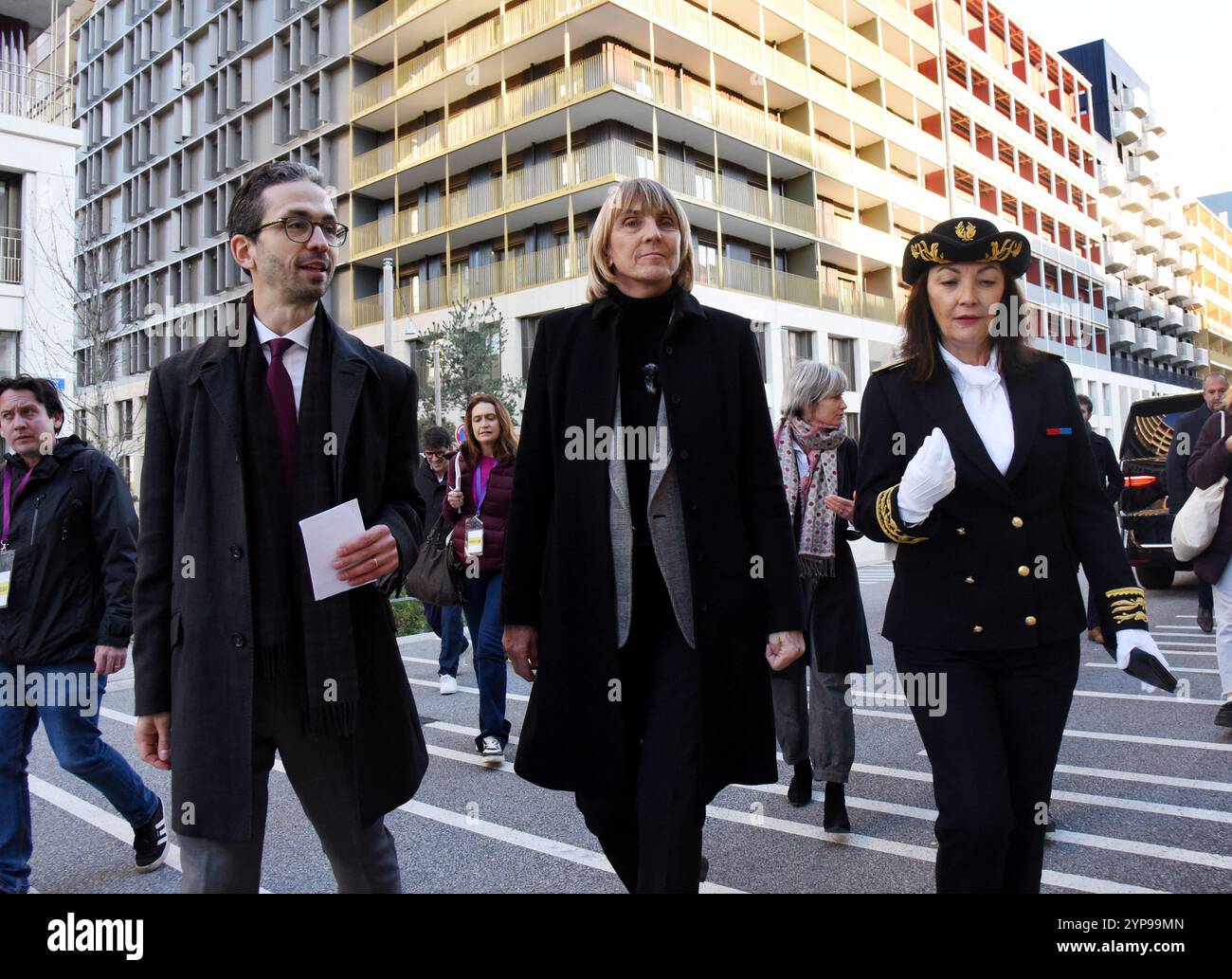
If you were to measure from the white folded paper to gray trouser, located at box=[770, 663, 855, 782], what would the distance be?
242cm

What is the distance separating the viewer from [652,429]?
269 cm

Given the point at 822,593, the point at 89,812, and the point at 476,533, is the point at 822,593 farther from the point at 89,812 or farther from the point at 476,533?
the point at 89,812

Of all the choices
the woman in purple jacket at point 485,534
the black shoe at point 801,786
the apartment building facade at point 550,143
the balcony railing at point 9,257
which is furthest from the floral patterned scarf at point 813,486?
the balcony railing at point 9,257

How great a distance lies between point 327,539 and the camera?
90.7 inches

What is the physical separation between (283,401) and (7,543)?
2.41 meters

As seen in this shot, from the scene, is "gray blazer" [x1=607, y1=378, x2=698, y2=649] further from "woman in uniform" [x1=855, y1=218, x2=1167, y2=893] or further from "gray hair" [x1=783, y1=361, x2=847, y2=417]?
"gray hair" [x1=783, y1=361, x2=847, y2=417]

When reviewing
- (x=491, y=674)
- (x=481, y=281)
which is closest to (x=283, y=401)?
(x=491, y=674)

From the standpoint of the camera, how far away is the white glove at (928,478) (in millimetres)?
2562

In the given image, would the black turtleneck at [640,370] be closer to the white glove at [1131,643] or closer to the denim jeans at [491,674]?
the white glove at [1131,643]

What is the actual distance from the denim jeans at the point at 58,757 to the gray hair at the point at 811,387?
11.5ft

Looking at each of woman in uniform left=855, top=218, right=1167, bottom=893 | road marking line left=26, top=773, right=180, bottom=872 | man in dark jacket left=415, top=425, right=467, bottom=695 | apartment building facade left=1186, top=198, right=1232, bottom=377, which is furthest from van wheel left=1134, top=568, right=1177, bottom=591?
apartment building facade left=1186, top=198, right=1232, bottom=377
